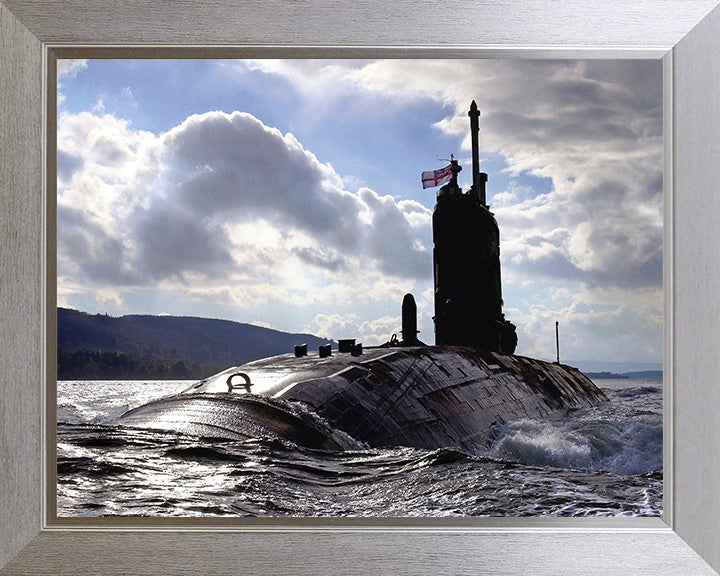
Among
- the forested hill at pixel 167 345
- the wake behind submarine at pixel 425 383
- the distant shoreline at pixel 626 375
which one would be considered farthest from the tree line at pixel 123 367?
the distant shoreline at pixel 626 375

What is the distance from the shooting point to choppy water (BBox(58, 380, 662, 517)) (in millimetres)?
2230

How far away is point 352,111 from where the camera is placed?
2.74m

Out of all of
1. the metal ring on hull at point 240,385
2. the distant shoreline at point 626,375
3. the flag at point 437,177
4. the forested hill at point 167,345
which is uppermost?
the flag at point 437,177

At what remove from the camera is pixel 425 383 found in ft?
12.7

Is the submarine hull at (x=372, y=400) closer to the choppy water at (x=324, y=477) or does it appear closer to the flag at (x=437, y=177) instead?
the choppy water at (x=324, y=477)

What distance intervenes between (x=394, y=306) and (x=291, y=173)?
78 centimetres

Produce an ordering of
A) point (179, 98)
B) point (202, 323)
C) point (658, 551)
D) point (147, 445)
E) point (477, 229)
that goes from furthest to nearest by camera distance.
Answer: point (477, 229), point (202, 323), point (179, 98), point (147, 445), point (658, 551)

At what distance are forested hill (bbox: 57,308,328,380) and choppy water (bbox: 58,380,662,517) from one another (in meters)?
0.15

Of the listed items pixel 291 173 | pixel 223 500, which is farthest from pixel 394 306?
pixel 223 500

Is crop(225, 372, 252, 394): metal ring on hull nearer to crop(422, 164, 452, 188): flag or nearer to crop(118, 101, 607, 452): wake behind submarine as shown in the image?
crop(118, 101, 607, 452): wake behind submarine

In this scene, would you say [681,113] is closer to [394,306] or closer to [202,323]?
[394,306]

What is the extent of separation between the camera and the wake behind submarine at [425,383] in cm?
281

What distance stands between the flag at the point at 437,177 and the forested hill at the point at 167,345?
0.93 m

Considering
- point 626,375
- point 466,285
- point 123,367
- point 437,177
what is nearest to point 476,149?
point 437,177
